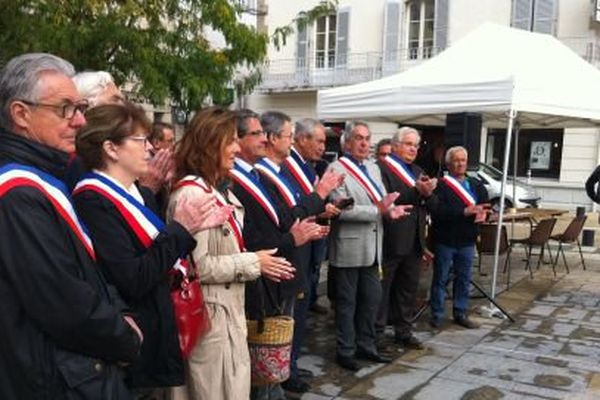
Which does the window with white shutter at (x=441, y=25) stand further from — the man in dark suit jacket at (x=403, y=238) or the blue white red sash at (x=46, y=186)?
the blue white red sash at (x=46, y=186)

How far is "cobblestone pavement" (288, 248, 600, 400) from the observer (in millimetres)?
4527

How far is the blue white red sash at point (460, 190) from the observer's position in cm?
593

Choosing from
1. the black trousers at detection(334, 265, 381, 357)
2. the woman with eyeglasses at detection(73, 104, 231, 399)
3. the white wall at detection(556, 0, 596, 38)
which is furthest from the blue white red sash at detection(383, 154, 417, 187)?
the white wall at detection(556, 0, 596, 38)

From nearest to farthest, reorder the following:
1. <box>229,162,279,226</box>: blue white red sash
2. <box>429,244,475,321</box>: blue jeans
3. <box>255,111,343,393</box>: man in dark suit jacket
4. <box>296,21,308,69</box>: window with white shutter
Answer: <box>229,162,279,226</box>: blue white red sash < <box>255,111,343,393</box>: man in dark suit jacket < <box>429,244,475,321</box>: blue jeans < <box>296,21,308,69</box>: window with white shutter

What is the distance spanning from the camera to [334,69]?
25000mm

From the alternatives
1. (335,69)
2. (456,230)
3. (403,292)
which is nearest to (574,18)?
(335,69)

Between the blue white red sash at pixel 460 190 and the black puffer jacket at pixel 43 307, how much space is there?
4446 mm

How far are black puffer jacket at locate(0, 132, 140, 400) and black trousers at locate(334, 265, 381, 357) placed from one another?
297cm

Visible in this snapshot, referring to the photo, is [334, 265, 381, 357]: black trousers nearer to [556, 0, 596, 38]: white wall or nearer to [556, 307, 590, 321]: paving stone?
[556, 307, 590, 321]: paving stone

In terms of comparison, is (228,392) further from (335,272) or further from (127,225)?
(335,272)

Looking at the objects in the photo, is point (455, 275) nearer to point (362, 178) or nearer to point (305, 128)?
point (362, 178)

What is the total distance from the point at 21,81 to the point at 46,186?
1.11ft

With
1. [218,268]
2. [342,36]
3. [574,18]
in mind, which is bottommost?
[218,268]

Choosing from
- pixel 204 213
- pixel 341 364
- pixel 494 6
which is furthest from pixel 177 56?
pixel 494 6
